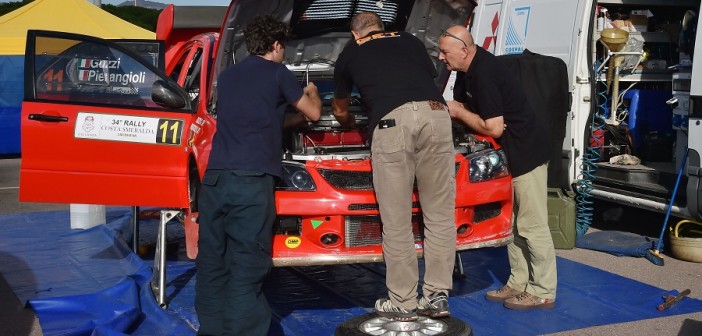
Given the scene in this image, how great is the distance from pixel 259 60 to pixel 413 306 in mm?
1744

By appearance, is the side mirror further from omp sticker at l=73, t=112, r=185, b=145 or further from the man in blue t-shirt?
the man in blue t-shirt

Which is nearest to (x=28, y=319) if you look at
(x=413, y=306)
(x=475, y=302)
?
(x=413, y=306)

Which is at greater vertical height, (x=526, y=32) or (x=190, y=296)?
(x=526, y=32)

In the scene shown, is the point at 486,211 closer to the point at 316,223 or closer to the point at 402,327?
the point at 402,327

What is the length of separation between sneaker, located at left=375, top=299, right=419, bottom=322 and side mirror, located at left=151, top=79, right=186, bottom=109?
6.82 ft

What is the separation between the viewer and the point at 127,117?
6555mm

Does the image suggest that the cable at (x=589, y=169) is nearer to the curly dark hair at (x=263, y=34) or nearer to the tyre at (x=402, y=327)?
the tyre at (x=402, y=327)

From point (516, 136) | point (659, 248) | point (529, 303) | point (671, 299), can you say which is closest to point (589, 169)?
point (659, 248)

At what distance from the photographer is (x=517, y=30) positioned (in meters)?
9.66

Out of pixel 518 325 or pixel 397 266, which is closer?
pixel 397 266

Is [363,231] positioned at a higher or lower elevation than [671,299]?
higher

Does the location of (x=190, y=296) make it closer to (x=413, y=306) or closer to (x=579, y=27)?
(x=413, y=306)

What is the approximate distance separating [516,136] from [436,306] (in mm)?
1344

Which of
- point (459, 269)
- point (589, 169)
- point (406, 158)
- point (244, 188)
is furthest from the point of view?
point (589, 169)
